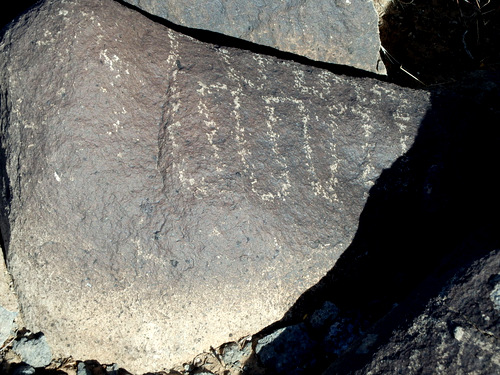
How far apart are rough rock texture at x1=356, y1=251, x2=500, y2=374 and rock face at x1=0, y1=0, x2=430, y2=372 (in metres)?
0.47

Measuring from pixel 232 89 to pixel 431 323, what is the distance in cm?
100

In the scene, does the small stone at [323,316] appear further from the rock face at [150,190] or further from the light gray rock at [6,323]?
the light gray rock at [6,323]

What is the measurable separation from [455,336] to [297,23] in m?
1.44

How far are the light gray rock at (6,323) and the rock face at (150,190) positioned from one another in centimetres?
10

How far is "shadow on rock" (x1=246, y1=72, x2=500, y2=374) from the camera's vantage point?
176 centimetres

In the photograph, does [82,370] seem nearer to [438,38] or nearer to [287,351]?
[287,351]

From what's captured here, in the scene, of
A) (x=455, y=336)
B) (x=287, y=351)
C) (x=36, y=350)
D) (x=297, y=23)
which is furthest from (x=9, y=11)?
(x=455, y=336)

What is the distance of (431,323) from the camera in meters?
1.30

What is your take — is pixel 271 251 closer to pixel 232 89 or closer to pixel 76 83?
pixel 232 89

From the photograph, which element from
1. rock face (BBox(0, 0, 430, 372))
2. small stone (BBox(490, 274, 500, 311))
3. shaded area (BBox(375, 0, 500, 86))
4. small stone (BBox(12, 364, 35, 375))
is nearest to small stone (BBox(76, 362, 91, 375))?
rock face (BBox(0, 0, 430, 372))

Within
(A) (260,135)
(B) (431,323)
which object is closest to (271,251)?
(A) (260,135)

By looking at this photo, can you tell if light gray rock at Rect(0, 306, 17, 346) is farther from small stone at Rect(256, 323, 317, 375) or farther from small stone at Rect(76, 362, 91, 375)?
small stone at Rect(256, 323, 317, 375)

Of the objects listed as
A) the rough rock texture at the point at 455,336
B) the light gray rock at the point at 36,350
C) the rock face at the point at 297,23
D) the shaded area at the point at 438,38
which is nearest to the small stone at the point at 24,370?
the light gray rock at the point at 36,350

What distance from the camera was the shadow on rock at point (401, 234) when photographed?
176 centimetres
